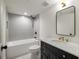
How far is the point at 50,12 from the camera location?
8.77 ft

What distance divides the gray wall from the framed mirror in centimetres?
243

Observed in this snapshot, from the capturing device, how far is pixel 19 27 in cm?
392

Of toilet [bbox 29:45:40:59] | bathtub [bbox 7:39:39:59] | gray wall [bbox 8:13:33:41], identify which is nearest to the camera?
toilet [bbox 29:45:40:59]

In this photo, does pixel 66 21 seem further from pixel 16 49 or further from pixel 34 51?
pixel 16 49

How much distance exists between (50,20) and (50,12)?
0.33 meters

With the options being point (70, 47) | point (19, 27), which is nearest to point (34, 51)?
point (70, 47)

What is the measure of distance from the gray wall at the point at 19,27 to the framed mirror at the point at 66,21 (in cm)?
243

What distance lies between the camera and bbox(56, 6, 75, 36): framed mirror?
1.73 meters

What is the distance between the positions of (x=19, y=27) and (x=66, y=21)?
2832 mm

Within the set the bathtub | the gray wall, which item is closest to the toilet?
the bathtub

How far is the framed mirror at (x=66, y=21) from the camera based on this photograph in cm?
173

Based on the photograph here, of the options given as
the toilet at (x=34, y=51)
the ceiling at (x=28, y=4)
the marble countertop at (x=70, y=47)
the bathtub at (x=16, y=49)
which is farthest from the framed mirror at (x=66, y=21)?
the bathtub at (x=16, y=49)

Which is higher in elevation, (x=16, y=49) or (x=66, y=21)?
(x=66, y=21)

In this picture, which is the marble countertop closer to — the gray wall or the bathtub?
the bathtub
